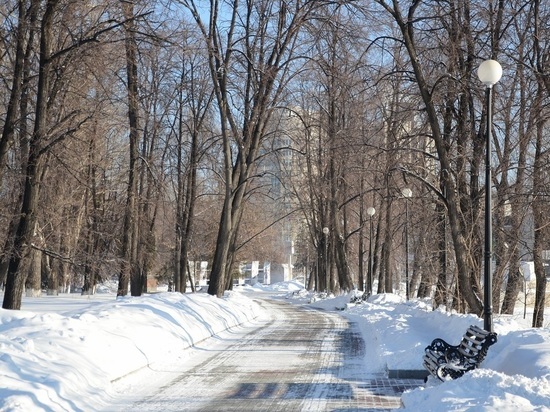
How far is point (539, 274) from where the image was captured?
79.3 ft

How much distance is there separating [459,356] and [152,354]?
233 inches

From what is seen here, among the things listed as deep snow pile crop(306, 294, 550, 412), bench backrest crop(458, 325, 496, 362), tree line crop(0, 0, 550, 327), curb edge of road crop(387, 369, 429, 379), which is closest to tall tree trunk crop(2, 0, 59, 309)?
tree line crop(0, 0, 550, 327)

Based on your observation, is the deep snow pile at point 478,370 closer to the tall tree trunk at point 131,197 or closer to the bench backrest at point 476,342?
the bench backrest at point 476,342

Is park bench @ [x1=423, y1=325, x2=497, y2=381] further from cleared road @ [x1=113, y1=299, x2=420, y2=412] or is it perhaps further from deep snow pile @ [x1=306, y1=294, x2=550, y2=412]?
cleared road @ [x1=113, y1=299, x2=420, y2=412]

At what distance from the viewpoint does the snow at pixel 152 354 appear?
7621 millimetres

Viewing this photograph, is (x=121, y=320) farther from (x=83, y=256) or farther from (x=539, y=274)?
(x=539, y=274)

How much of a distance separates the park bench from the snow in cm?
25

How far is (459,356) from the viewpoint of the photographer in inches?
440

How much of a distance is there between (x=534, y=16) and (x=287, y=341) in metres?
13.0

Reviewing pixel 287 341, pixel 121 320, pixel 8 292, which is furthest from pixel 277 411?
pixel 8 292

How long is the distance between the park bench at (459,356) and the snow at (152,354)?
0.25 metres

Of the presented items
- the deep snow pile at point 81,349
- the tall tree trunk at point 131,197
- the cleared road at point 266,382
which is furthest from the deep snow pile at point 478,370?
the tall tree trunk at point 131,197

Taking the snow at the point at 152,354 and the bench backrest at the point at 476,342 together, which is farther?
the bench backrest at the point at 476,342

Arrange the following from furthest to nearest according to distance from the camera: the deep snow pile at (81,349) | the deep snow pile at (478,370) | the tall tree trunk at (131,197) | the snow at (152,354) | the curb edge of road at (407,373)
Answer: the tall tree trunk at (131,197)
the curb edge of road at (407,373)
the deep snow pile at (81,349)
the snow at (152,354)
the deep snow pile at (478,370)
